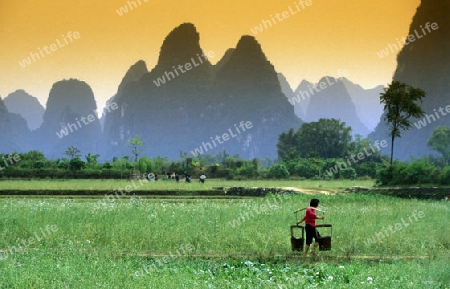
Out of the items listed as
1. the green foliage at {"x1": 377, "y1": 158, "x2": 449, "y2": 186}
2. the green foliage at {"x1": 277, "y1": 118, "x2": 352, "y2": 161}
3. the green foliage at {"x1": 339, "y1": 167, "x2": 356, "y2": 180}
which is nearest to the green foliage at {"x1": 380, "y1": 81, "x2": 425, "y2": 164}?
the green foliage at {"x1": 377, "y1": 158, "x2": 449, "y2": 186}

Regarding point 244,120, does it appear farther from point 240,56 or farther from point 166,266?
point 166,266

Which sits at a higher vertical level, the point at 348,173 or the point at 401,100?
the point at 401,100

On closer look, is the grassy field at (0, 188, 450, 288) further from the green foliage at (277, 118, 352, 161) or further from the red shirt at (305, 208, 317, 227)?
the green foliage at (277, 118, 352, 161)

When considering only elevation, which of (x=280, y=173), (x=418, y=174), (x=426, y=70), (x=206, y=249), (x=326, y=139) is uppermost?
(x=426, y=70)

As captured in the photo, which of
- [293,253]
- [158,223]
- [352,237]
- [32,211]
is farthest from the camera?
[32,211]

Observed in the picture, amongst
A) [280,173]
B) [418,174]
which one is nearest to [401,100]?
[418,174]

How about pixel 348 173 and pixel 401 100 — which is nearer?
pixel 401 100

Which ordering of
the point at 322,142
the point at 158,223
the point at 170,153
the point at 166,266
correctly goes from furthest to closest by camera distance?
the point at 170,153 < the point at 322,142 < the point at 158,223 < the point at 166,266

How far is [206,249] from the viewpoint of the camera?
436 inches

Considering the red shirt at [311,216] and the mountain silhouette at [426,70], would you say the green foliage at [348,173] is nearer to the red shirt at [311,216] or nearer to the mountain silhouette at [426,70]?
the red shirt at [311,216]

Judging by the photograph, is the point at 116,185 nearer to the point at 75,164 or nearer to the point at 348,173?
the point at 75,164

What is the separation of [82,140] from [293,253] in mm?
186427

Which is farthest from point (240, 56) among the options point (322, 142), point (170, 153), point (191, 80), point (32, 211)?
point (32, 211)

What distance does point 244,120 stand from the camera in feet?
550
